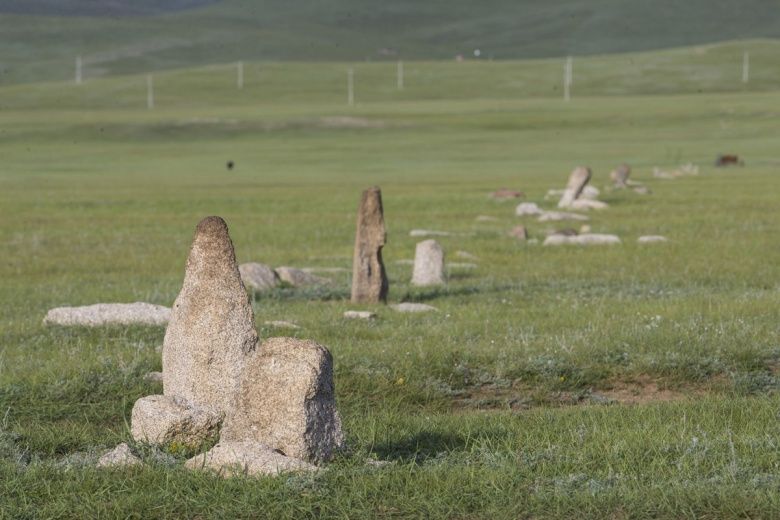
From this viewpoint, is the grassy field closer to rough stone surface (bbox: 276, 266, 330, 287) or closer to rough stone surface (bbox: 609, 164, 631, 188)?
rough stone surface (bbox: 276, 266, 330, 287)

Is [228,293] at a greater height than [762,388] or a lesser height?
greater

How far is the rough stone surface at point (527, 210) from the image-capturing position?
133 ft

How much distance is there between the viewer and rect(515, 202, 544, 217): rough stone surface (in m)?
40.6

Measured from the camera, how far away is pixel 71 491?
9.65m

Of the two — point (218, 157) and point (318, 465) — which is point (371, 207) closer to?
point (318, 465)

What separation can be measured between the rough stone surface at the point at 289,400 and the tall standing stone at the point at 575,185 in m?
32.3

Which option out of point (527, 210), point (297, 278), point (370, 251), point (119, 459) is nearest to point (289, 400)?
point (119, 459)

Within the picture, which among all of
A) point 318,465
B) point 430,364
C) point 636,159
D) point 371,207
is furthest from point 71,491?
point 636,159

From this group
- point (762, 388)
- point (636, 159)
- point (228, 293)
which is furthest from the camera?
point (636, 159)

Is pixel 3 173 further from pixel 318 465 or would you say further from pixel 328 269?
pixel 318 465

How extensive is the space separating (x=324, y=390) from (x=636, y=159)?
213ft

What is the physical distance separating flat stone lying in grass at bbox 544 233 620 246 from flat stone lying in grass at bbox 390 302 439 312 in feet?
38.0

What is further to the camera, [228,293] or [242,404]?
[228,293]

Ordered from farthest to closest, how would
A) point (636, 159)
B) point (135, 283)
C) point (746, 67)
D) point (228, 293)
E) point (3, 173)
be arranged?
point (746, 67) < point (636, 159) < point (3, 173) < point (135, 283) < point (228, 293)
